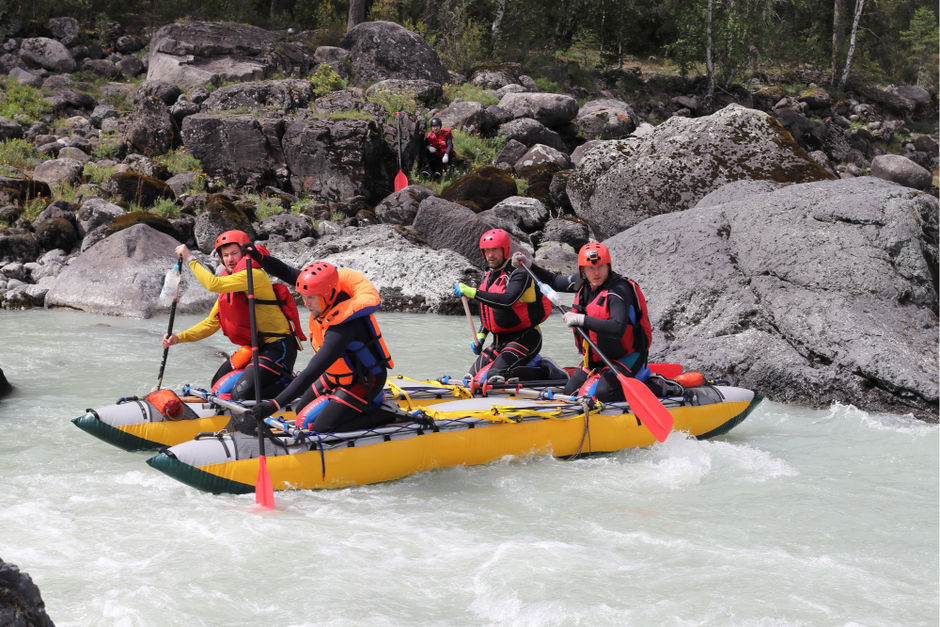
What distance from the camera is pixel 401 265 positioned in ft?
41.9

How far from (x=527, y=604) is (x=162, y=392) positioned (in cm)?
322

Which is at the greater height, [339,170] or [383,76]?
[383,76]

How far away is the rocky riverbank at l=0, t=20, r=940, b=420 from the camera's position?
8359 millimetres

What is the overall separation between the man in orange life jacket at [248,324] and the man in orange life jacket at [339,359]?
0.50 metres

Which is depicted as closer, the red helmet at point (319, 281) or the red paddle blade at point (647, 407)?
the red helmet at point (319, 281)

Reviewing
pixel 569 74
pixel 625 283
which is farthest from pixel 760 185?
pixel 569 74

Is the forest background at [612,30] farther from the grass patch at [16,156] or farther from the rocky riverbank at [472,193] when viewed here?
the grass patch at [16,156]

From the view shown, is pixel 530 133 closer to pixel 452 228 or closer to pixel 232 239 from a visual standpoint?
pixel 452 228

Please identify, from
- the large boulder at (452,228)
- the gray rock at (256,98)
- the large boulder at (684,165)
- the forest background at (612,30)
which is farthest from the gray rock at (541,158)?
the forest background at (612,30)

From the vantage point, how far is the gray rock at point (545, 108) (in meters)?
22.0

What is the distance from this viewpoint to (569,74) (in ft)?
93.6

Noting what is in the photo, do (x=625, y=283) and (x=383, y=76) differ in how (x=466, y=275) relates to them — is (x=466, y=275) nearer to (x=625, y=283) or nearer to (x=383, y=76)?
(x=625, y=283)

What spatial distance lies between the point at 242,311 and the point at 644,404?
9.63ft

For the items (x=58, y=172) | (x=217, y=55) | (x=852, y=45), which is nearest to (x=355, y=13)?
(x=217, y=55)
